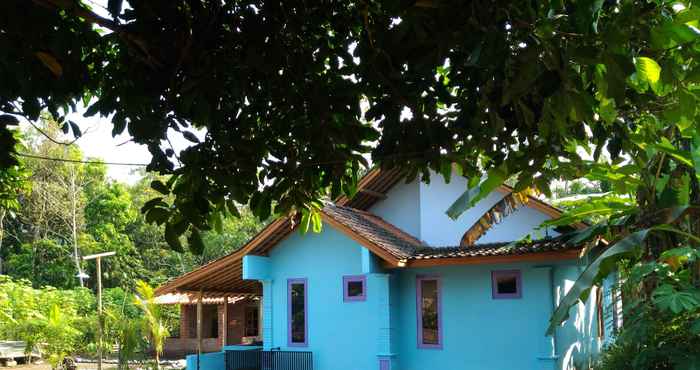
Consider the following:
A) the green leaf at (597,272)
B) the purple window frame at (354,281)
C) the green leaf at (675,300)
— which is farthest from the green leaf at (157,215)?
the purple window frame at (354,281)

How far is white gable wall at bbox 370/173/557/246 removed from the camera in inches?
651

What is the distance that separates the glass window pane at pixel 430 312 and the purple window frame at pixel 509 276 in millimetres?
1384

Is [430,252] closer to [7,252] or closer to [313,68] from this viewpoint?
[313,68]

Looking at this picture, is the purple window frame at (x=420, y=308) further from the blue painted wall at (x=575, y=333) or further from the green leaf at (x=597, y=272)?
the green leaf at (x=597, y=272)

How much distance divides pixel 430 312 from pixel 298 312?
331cm

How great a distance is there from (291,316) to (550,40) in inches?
560

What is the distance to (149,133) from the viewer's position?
375 centimetres

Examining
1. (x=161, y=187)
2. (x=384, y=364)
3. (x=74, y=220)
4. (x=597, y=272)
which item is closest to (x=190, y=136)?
(x=161, y=187)

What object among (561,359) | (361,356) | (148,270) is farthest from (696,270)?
(148,270)

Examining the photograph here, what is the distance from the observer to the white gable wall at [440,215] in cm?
1653

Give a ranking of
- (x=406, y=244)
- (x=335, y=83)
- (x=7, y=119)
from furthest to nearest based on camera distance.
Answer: (x=406, y=244) < (x=335, y=83) < (x=7, y=119)

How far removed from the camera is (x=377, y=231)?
15953 mm

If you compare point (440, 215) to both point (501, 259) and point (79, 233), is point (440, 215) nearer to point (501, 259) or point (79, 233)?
point (501, 259)

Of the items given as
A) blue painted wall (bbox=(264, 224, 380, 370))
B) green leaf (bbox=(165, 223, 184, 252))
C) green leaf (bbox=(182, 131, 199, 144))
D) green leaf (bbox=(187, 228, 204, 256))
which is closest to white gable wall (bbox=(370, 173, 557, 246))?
blue painted wall (bbox=(264, 224, 380, 370))
